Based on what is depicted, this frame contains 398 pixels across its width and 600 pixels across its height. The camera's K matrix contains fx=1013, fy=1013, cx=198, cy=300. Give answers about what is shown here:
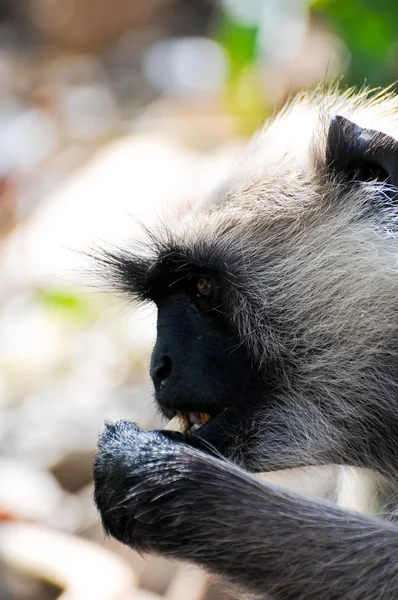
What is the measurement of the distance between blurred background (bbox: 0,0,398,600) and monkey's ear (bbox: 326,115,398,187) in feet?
2.34

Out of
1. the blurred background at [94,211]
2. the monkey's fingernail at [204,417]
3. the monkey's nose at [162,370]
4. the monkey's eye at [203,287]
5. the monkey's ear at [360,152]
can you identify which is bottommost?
the monkey's fingernail at [204,417]

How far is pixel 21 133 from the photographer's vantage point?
42.5 feet

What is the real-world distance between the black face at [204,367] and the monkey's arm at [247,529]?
217 mm

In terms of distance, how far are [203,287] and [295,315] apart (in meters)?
0.33

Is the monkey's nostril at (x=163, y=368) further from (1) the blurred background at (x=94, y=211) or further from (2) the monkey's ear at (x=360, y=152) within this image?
(2) the monkey's ear at (x=360, y=152)

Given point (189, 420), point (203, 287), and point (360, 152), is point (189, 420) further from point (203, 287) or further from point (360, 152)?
point (360, 152)

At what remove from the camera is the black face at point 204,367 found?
3.24 metres

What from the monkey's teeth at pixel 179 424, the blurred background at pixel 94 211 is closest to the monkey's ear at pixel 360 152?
the blurred background at pixel 94 211

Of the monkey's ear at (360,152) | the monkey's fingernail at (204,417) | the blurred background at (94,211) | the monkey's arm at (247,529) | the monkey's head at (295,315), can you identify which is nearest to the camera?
the monkey's arm at (247,529)

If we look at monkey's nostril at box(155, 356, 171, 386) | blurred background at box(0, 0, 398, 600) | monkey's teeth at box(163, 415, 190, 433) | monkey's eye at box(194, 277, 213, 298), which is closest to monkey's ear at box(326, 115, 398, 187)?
monkey's eye at box(194, 277, 213, 298)

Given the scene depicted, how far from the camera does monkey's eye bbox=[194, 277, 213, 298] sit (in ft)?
11.2

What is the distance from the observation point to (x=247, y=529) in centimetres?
293

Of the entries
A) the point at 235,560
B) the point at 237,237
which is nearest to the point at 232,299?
the point at 237,237

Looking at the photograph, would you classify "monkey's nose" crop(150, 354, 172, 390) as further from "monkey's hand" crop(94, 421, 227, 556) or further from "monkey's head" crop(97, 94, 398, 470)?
"monkey's hand" crop(94, 421, 227, 556)
